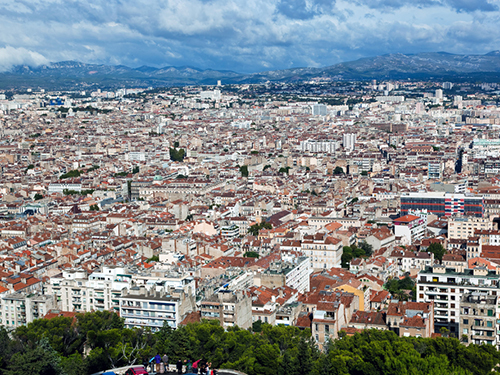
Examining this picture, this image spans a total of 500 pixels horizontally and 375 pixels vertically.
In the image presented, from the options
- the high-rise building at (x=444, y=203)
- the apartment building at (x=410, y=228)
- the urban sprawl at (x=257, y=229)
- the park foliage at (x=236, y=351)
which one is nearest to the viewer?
the park foliage at (x=236, y=351)

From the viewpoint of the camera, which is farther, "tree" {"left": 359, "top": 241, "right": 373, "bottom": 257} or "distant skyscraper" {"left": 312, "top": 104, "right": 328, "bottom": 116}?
"distant skyscraper" {"left": 312, "top": 104, "right": 328, "bottom": 116}

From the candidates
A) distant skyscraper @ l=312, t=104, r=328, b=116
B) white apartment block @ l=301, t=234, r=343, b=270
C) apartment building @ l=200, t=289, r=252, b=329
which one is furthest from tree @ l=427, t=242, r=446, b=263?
distant skyscraper @ l=312, t=104, r=328, b=116

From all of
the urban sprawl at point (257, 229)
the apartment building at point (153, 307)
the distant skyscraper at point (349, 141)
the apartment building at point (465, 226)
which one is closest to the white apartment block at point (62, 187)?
the urban sprawl at point (257, 229)

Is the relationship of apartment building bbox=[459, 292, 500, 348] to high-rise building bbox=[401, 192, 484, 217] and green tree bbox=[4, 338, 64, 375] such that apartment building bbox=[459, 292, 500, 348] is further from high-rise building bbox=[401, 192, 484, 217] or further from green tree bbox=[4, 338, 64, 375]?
high-rise building bbox=[401, 192, 484, 217]

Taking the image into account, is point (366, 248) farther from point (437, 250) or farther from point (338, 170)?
point (338, 170)

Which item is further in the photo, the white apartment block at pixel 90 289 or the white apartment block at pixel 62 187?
the white apartment block at pixel 62 187

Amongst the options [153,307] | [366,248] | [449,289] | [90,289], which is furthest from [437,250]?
[90,289]

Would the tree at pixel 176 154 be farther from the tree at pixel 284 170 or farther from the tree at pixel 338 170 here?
the tree at pixel 338 170

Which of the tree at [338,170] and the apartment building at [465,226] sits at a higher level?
the apartment building at [465,226]
